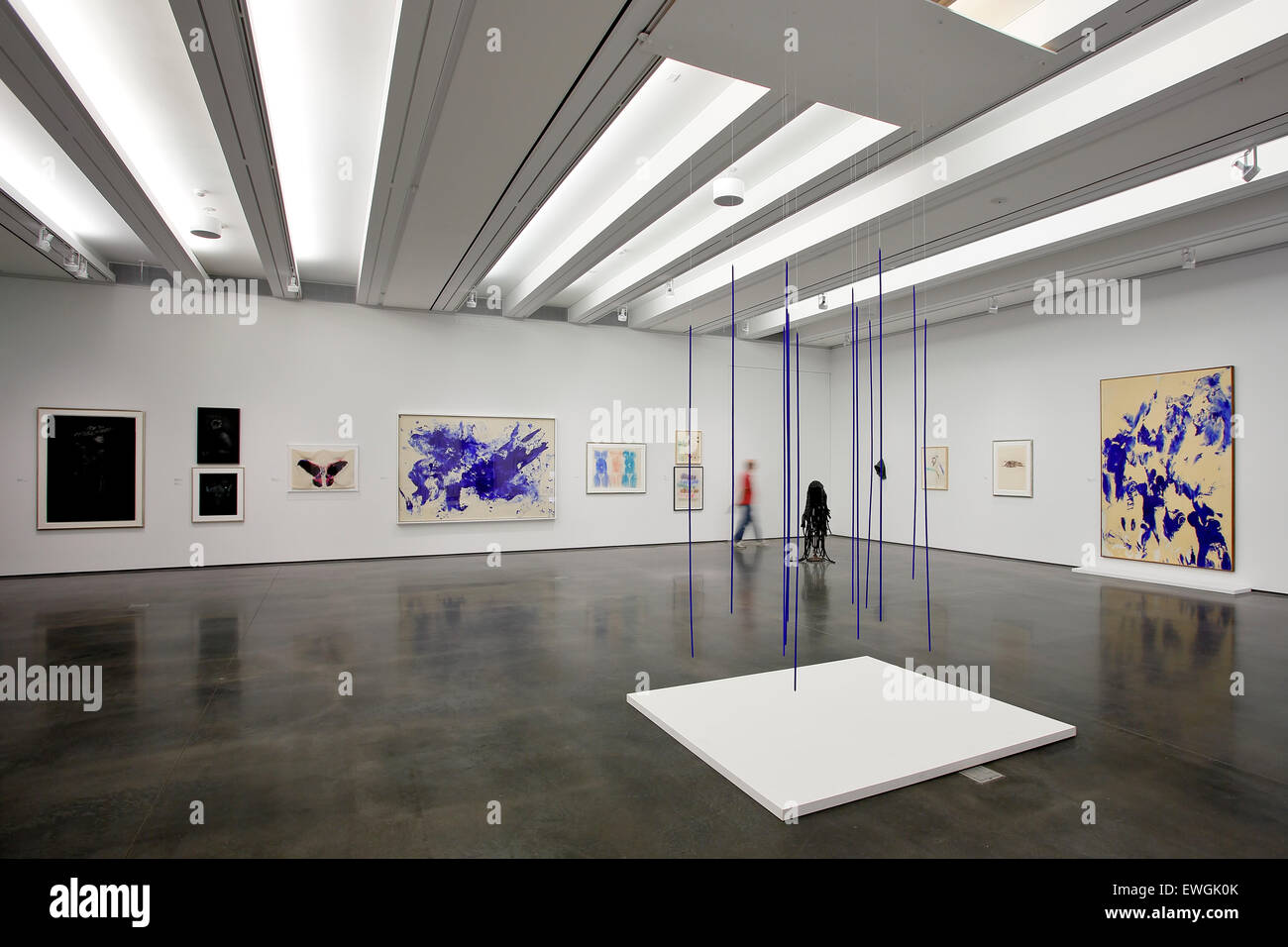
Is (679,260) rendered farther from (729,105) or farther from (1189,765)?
(1189,765)

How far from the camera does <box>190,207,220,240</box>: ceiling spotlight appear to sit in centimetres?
904

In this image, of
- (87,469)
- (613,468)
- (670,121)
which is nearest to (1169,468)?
(670,121)

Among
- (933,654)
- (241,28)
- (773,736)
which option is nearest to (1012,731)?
(773,736)

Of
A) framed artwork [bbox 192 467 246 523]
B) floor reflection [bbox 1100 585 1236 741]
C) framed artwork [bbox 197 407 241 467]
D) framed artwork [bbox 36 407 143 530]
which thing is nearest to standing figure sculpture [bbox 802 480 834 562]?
floor reflection [bbox 1100 585 1236 741]

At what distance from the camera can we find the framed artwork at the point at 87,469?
420 inches

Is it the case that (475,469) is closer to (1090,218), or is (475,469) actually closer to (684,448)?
(684,448)

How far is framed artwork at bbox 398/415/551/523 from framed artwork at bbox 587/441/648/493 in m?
0.83

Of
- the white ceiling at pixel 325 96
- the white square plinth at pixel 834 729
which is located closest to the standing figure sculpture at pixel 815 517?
the white square plinth at pixel 834 729

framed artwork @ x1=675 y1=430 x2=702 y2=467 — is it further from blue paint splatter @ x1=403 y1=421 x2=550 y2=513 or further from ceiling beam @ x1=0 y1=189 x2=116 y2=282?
ceiling beam @ x1=0 y1=189 x2=116 y2=282

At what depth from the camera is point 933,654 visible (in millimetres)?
6188

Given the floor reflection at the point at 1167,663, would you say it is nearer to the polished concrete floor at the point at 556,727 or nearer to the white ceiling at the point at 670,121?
the polished concrete floor at the point at 556,727

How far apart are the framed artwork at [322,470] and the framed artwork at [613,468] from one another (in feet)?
14.4

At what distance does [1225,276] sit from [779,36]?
8.44 metres

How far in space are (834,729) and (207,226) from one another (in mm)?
9779
